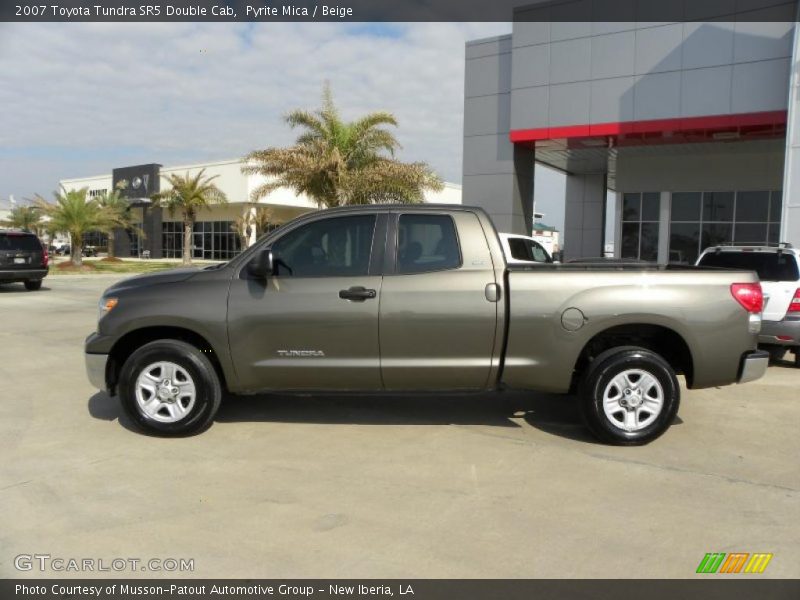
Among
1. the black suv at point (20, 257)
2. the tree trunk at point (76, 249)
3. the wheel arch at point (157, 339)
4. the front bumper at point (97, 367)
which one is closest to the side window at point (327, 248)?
the wheel arch at point (157, 339)

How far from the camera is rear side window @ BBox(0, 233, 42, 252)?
17859 millimetres

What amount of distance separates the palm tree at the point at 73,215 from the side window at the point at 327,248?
31.4 metres

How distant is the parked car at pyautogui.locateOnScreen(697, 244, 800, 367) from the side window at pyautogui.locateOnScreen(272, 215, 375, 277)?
5.00m

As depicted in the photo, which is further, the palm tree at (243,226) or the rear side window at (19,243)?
the palm tree at (243,226)

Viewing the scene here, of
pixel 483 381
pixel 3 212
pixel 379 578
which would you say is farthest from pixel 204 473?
pixel 3 212

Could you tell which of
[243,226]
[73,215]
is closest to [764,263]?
[73,215]

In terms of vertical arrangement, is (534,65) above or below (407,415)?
above

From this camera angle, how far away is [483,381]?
5.16m

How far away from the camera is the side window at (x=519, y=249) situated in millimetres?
11678

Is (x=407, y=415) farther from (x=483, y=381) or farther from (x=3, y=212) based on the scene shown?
(x=3, y=212)

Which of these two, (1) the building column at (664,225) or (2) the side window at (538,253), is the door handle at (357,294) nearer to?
(2) the side window at (538,253)

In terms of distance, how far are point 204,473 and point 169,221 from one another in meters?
53.0

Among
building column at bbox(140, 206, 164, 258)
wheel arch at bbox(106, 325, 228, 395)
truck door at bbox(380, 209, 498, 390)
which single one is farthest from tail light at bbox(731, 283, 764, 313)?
building column at bbox(140, 206, 164, 258)

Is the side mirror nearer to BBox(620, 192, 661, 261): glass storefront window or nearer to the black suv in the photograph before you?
the black suv
